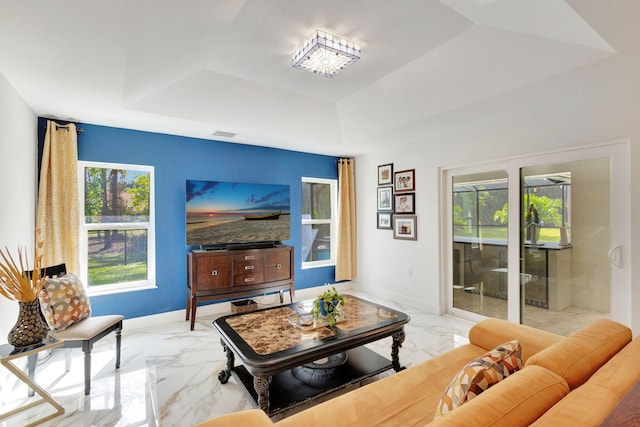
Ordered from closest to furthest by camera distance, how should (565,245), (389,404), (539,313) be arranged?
(389,404) < (565,245) < (539,313)

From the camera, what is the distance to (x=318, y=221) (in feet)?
16.8

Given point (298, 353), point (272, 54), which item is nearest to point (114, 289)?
point (298, 353)

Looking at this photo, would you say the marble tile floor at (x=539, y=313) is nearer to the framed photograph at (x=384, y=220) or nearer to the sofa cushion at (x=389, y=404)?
the framed photograph at (x=384, y=220)

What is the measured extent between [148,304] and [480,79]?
4231 millimetres

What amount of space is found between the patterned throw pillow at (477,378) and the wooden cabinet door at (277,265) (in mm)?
3021

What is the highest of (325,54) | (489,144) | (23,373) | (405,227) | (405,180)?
(325,54)

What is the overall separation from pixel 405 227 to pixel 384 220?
1.40 feet

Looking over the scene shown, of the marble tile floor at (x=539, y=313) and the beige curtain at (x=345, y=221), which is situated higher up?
the beige curtain at (x=345, y=221)

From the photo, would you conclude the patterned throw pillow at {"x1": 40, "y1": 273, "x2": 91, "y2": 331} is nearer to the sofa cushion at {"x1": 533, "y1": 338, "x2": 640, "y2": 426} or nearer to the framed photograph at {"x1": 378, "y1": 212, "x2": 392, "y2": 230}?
the sofa cushion at {"x1": 533, "y1": 338, "x2": 640, "y2": 426}

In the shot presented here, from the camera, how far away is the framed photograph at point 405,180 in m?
4.26

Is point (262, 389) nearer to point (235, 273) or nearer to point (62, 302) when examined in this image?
point (62, 302)

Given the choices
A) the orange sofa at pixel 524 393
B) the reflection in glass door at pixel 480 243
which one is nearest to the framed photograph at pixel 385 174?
the reflection in glass door at pixel 480 243

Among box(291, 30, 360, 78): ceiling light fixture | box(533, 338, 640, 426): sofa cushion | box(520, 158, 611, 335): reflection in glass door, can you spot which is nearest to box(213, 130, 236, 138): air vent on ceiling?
box(291, 30, 360, 78): ceiling light fixture

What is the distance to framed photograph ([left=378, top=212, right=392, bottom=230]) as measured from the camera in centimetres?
464
